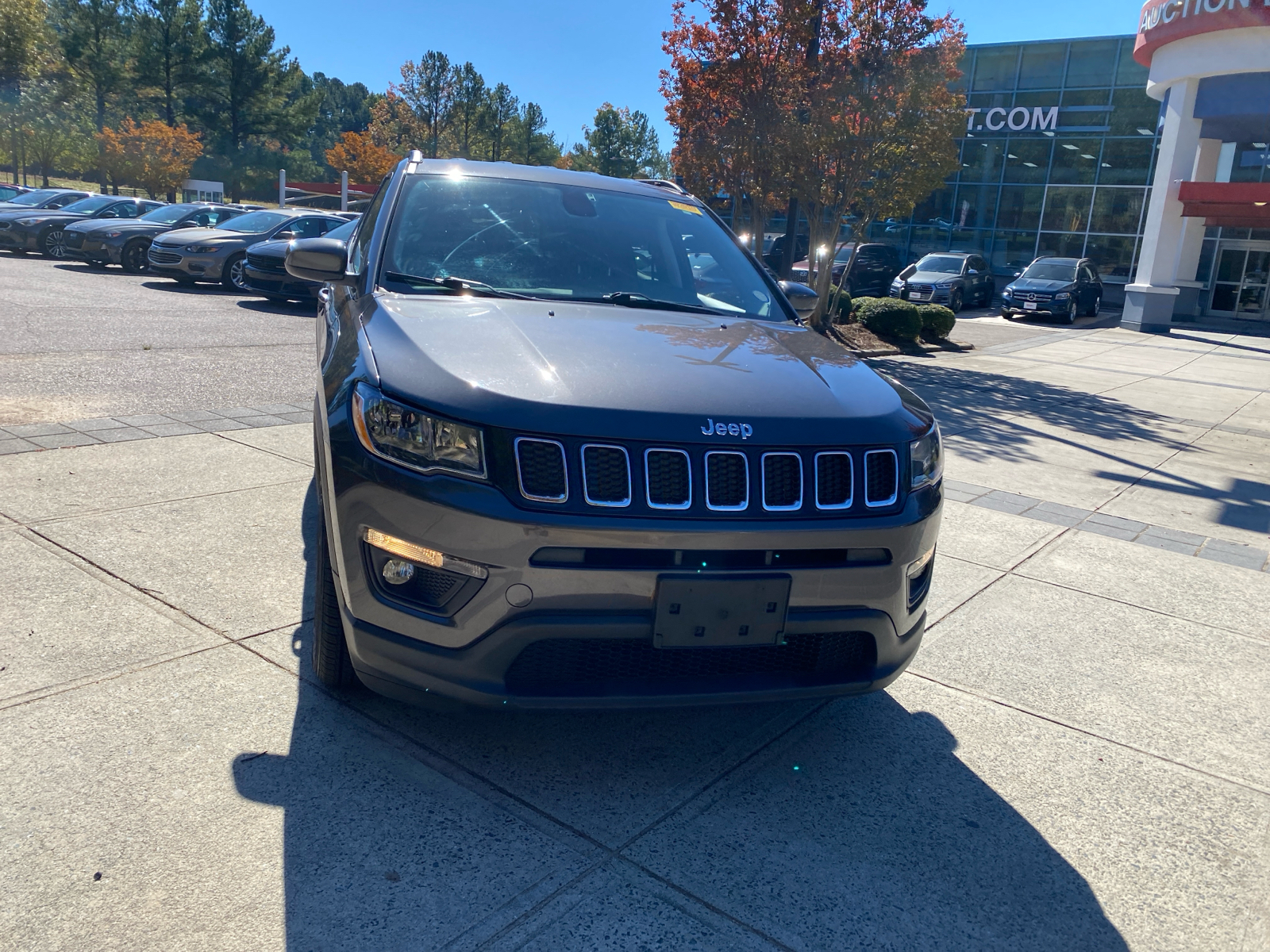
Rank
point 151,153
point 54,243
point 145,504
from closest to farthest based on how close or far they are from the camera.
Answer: point 145,504
point 54,243
point 151,153

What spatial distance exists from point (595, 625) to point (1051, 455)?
270 inches

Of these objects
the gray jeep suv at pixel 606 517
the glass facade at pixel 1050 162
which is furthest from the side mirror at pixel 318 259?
the glass facade at pixel 1050 162

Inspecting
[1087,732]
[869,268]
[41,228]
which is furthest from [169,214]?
[1087,732]

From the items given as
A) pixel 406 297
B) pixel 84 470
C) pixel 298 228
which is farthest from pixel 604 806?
pixel 298 228

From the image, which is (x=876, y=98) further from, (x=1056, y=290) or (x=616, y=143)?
(x=616, y=143)

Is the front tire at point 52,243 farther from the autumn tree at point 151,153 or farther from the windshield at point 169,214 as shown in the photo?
the autumn tree at point 151,153

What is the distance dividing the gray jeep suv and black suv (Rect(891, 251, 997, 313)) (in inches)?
869

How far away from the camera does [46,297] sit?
13.1m

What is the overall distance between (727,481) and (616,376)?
1.42ft

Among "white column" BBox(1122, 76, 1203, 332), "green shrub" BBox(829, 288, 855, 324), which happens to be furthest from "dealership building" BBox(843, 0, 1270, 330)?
"green shrub" BBox(829, 288, 855, 324)

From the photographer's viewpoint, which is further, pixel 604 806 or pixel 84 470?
pixel 84 470

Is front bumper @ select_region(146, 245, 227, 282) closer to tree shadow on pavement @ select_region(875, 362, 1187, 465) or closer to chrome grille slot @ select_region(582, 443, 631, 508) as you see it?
tree shadow on pavement @ select_region(875, 362, 1187, 465)

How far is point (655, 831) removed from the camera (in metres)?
2.61

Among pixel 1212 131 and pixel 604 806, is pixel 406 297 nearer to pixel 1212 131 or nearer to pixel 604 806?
pixel 604 806
